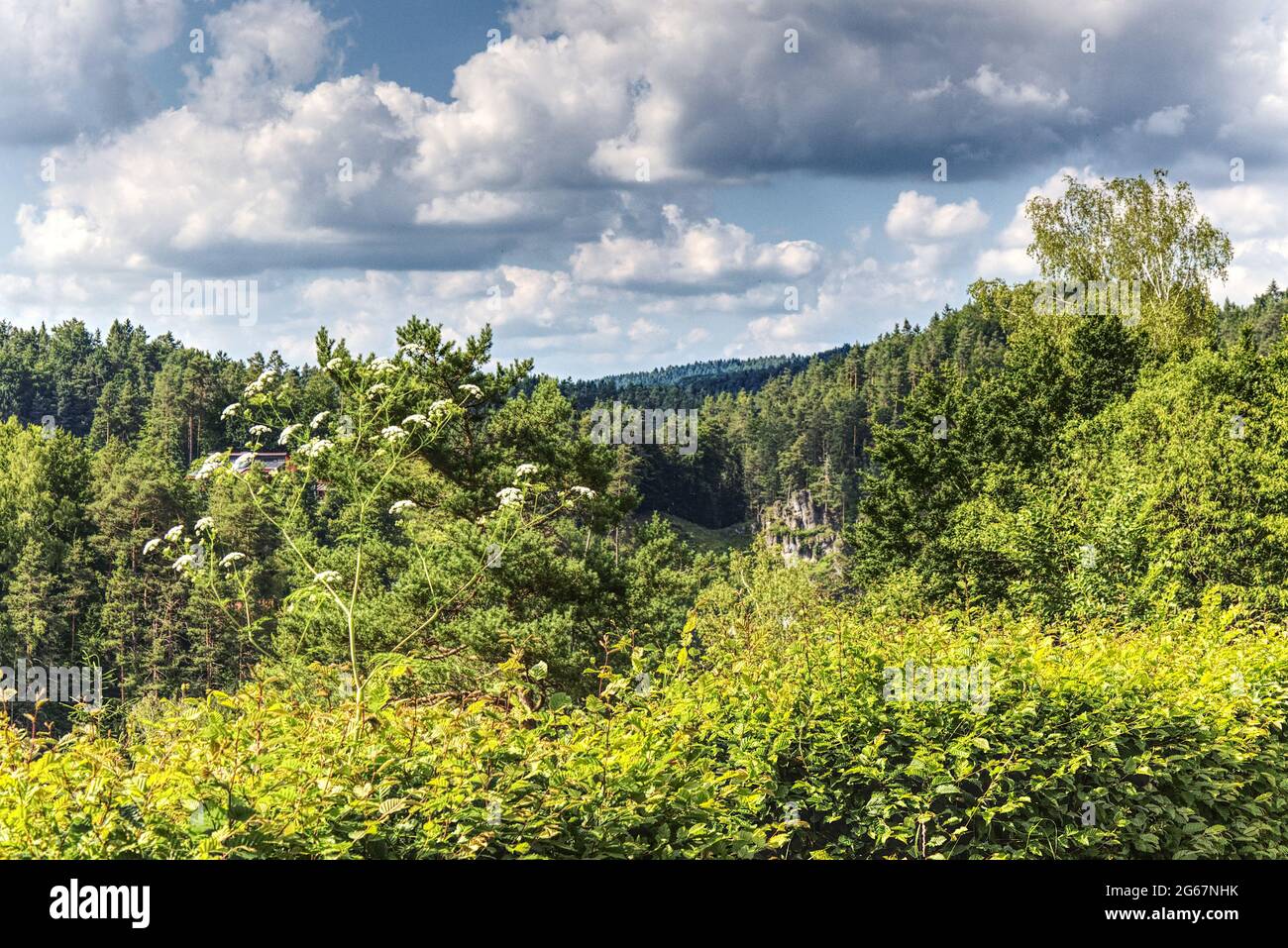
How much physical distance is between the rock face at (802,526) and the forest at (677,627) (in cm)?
5622

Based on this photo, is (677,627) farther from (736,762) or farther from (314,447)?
(736,762)

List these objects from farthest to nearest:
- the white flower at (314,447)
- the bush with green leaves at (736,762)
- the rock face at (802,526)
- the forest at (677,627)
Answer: the rock face at (802,526)
the white flower at (314,447)
the forest at (677,627)
the bush with green leaves at (736,762)

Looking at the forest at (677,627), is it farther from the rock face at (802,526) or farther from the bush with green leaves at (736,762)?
the rock face at (802,526)

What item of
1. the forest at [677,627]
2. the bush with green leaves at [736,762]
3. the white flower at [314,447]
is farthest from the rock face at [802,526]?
the bush with green leaves at [736,762]

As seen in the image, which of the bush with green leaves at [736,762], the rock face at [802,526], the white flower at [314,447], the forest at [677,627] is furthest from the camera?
the rock face at [802,526]

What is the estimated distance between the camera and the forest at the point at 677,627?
12.0ft

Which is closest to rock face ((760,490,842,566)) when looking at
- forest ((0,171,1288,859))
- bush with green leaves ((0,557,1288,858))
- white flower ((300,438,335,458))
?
forest ((0,171,1288,859))

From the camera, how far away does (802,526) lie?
412 feet

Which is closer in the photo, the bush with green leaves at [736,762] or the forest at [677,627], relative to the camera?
the bush with green leaves at [736,762]

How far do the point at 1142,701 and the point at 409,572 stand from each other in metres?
17.6

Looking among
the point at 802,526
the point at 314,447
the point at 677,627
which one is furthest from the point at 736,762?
the point at 802,526

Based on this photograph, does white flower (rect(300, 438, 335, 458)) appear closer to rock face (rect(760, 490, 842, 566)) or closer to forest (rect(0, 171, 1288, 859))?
forest (rect(0, 171, 1288, 859))

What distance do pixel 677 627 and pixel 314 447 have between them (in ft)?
55.1

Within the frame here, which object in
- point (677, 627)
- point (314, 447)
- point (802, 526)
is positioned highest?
point (314, 447)
